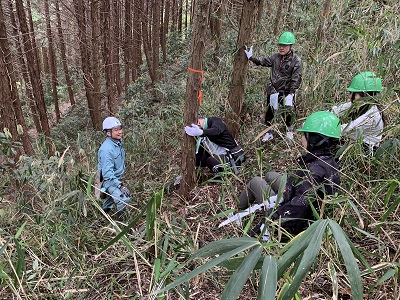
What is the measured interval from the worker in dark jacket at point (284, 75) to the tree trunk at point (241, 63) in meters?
0.37

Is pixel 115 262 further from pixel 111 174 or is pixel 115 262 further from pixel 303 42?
pixel 303 42

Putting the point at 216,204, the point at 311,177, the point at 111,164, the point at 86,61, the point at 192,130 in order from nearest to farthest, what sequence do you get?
the point at 311,177
the point at 192,130
the point at 216,204
the point at 111,164
the point at 86,61

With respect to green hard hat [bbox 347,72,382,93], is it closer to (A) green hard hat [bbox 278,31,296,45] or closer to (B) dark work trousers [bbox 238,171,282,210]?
(B) dark work trousers [bbox 238,171,282,210]

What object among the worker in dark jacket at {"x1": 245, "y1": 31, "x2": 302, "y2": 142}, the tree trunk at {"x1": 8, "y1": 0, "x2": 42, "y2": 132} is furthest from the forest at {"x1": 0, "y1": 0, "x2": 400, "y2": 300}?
the tree trunk at {"x1": 8, "y1": 0, "x2": 42, "y2": 132}

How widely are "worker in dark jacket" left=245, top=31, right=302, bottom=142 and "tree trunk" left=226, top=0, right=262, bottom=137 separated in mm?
370

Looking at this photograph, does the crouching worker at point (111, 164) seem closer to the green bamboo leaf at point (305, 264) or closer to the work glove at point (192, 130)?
the work glove at point (192, 130)

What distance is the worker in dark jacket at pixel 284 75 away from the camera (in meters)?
4.12

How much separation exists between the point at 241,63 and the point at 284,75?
894 mm

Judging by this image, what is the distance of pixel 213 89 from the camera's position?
5.41m

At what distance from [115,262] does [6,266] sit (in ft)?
2.46

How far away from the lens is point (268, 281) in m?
0.90

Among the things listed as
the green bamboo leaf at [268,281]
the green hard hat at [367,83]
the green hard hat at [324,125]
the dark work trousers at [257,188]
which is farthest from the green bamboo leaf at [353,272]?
the green hard hat at [367,83]

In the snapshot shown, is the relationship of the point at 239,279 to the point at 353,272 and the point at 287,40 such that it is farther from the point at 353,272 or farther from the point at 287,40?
the point at 287,40

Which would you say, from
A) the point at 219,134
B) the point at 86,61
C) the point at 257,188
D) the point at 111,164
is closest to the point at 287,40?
the point at 219,134
